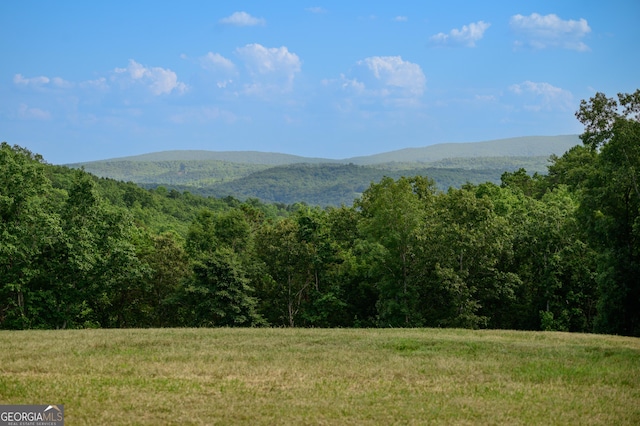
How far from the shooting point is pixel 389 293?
54969mm

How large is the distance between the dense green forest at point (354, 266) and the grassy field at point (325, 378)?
1389cm

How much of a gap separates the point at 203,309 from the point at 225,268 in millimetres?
3881

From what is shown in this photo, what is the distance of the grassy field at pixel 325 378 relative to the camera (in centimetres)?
1742

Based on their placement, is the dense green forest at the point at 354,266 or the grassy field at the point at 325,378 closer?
the grassy field at the point at 325,378

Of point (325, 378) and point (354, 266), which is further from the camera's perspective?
point (354, 266)

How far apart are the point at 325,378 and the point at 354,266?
38890mm

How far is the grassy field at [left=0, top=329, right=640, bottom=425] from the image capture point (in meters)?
17.4

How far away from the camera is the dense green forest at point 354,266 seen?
152ft

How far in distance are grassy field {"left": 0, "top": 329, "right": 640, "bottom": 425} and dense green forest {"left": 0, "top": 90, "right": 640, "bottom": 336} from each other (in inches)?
547

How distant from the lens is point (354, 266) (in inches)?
2409

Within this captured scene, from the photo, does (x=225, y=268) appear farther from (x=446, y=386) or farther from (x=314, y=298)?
(x=446, y=386)

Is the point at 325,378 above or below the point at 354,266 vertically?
above

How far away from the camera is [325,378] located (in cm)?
2242

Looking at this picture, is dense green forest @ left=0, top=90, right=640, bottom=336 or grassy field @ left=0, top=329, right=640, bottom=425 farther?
dense green forest @ left=0, top=90, right=640, bottom=336
